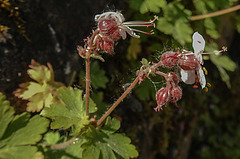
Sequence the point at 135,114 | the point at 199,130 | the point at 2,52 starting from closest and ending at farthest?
the point at 2,52 → the point at 135,114 → the point at 199,130

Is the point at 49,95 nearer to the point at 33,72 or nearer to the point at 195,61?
the point at 33,72

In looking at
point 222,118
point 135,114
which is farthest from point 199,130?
point 135,114

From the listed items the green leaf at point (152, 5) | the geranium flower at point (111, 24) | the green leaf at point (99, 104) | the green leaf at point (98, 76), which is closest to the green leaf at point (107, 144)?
Answer: the green leaf at point (99, 104)

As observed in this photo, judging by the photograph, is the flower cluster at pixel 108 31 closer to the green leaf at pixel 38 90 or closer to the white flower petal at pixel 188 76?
the white flower petal at pixel 188 76

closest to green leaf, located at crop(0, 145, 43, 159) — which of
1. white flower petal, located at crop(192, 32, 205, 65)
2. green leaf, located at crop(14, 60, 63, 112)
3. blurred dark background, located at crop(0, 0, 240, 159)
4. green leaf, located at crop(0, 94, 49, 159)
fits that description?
green leaf, located at crop(0, 94, 49, 159)

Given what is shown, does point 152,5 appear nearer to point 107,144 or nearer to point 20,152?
point 107,144
